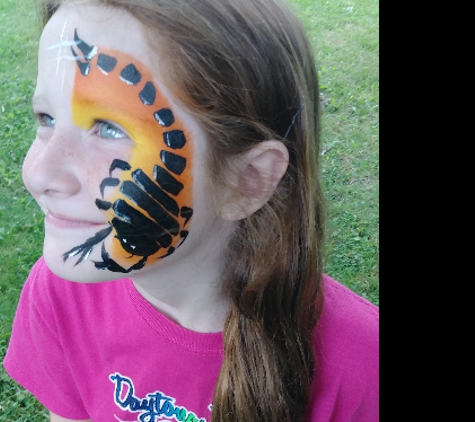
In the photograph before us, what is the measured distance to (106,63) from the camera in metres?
0.66

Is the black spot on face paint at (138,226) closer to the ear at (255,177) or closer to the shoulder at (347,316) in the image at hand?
the ear at (255,177)

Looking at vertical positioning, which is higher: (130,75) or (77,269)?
(130,75)

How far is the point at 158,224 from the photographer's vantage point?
743mm

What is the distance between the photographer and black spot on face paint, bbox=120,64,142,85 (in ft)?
2.16

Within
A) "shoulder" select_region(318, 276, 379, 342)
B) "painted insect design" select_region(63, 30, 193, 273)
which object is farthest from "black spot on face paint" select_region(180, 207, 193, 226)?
"shoulder" select_region(318, 276, 379, 342)

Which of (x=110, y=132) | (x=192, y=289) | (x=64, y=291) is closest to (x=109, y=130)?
(x=110, y=132)

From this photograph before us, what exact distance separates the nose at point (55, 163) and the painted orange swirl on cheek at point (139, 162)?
0.10 ft

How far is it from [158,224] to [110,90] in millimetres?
191

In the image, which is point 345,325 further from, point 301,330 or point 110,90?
point 110,90

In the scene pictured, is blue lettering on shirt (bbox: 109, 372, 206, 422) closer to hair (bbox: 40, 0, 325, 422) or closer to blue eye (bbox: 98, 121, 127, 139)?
hair (bbox: 40, 0, 325, 422)

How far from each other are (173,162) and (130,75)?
0.12 meters

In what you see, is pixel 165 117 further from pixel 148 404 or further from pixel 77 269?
pixel 148 404

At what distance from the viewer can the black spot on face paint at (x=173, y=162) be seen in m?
0.70
